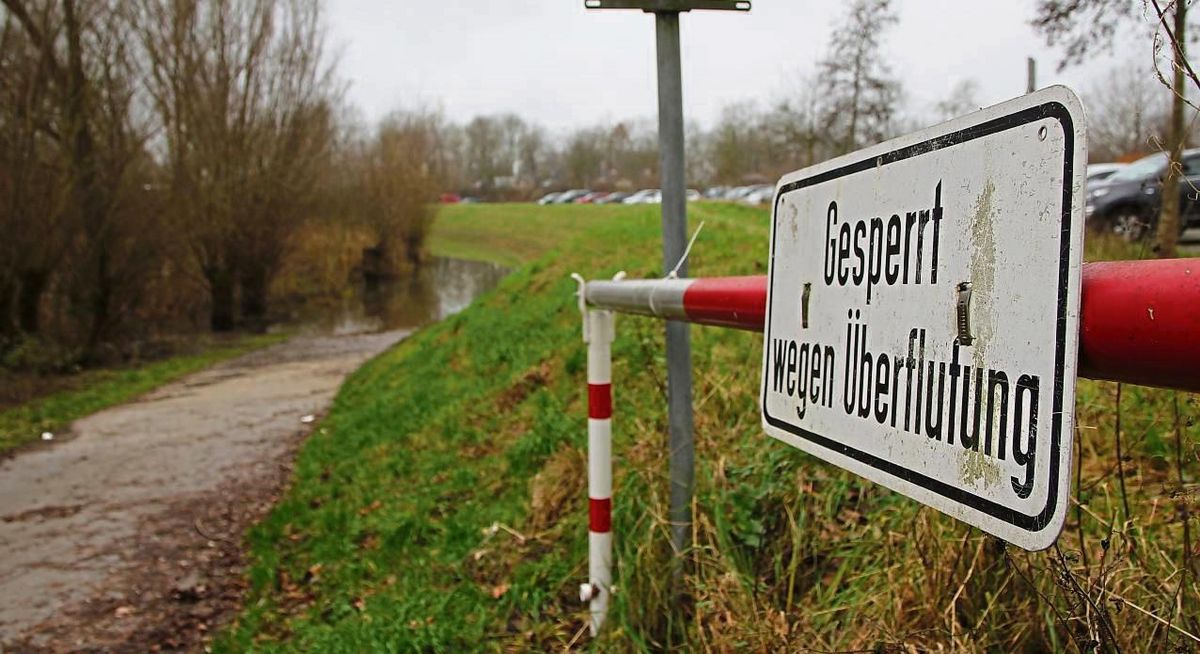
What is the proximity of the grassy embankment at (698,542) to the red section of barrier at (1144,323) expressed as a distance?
0.46m

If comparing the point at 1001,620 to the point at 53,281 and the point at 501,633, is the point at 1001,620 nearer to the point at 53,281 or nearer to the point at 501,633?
the point at 501,633

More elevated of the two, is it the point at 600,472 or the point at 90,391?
the point at 600,472

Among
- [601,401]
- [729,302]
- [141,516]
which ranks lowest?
[141,516]

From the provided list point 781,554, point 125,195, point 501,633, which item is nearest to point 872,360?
point 781,554

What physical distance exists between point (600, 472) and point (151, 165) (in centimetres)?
1934

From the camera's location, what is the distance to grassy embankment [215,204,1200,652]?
6.35ft

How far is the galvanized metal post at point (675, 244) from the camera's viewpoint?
8.43 ft

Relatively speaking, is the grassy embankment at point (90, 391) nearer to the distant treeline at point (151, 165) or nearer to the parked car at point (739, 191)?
the distant treeline at point (151, 165)

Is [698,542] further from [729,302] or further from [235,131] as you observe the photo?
[235,131]

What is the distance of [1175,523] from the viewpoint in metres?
2.20

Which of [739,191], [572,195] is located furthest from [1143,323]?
[572,195]

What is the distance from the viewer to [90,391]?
1422 centimetres

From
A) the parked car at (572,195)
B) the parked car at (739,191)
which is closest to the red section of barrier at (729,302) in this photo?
the parked car at (739,191)

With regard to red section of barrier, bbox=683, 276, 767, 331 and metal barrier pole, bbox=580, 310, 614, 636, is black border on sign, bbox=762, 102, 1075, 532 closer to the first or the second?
red section of barrier, bbox=683, 276, 767, 331
